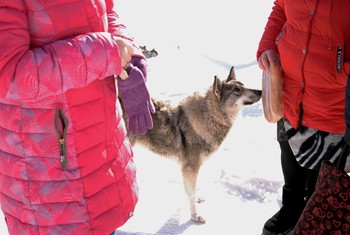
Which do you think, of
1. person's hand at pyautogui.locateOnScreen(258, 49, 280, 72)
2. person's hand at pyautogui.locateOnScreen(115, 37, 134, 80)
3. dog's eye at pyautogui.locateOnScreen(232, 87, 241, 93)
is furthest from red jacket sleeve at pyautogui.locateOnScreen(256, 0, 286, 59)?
person's hand at pyautogui.locateOnScreen(115, 37, 134, 80)

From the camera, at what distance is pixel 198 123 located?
131 inches

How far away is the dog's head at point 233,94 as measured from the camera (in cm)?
327

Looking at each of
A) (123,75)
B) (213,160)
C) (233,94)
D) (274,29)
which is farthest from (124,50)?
(213,160)

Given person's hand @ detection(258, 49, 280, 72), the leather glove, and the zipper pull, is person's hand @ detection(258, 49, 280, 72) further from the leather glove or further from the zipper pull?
the zipper pull

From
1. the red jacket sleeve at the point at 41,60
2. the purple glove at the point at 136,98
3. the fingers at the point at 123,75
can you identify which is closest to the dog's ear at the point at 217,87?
the purple glove at the point at 136,98

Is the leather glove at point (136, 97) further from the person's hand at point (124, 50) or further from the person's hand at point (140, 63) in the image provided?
the person's hand at point (124, 50)

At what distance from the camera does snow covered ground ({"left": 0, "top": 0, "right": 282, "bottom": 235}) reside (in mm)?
2934

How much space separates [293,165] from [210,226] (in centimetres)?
86

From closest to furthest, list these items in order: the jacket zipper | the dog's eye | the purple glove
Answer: the jacket zipper → the purple glove → the dog's eye

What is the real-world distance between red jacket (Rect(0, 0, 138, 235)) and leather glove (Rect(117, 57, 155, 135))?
5 centimetres

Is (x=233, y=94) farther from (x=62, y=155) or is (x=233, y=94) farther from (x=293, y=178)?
(x=62, y=155)

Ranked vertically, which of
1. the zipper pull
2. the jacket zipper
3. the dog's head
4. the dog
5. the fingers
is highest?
the fingers

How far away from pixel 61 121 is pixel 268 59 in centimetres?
134

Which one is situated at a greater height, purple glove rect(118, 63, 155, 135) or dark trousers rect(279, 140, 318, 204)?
purple glove rect(118, 63, 155, 135)
